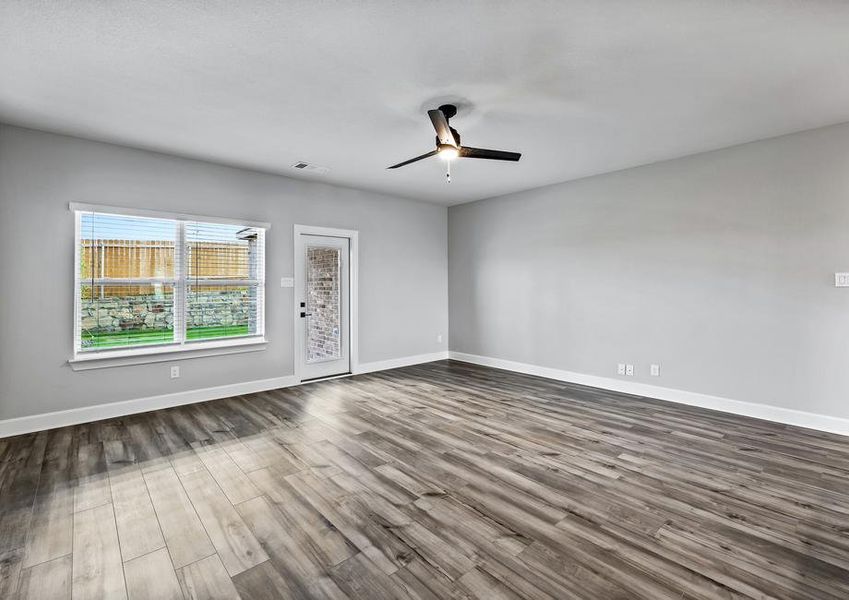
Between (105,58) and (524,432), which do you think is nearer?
(105,58)

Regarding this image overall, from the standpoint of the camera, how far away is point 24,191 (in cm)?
367

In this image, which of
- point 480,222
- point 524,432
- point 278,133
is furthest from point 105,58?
point 480,222

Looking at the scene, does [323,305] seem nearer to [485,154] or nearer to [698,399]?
[485,154]

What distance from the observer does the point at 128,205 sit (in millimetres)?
4172

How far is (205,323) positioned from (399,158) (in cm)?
303

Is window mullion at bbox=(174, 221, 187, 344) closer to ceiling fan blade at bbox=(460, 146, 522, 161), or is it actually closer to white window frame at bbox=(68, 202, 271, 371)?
white window frame at bbox=(68, 202, 271, 371)

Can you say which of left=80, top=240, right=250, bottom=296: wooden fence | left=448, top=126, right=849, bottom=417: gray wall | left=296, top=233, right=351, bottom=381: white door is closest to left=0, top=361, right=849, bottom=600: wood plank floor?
left=448, top=126, right=849, bottom=417: gray wall

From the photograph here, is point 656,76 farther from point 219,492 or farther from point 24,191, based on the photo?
point 24,191

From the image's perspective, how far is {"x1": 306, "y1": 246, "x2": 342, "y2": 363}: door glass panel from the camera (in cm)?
565

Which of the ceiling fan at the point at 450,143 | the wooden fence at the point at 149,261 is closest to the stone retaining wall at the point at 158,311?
Answer: the wooden fence at the point at 149,261

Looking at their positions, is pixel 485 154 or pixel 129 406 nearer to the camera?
pixel 485 154

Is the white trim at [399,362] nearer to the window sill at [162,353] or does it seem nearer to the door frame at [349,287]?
the door frame at [349,287]

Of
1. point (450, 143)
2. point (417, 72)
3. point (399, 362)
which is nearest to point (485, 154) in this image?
point (450, 143)

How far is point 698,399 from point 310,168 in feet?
17.5
